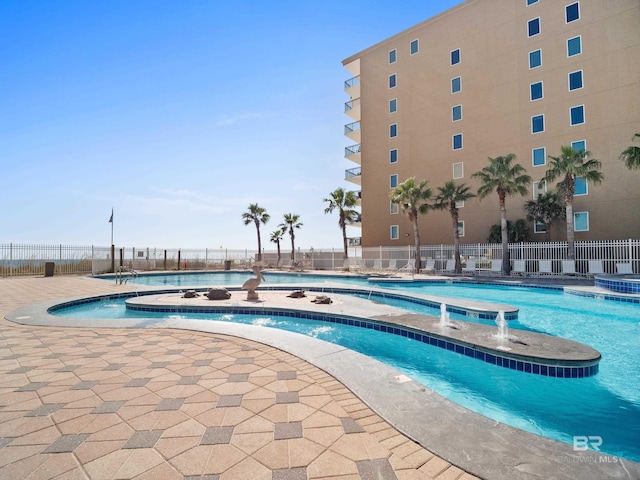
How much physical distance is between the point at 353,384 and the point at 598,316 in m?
8.87

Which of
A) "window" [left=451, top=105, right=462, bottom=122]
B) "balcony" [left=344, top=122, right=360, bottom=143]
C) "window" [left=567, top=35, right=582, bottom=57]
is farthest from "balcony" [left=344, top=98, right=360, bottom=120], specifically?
"window" [left=567, top=35, right=582, bottom=57]

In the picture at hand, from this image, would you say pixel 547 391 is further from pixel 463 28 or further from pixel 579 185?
pixel 463 28

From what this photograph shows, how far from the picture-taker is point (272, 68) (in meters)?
12.3

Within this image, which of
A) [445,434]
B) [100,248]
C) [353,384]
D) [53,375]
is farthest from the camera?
[100,248]

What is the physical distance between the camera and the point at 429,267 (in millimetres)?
22250

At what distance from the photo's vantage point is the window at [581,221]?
19.9 m

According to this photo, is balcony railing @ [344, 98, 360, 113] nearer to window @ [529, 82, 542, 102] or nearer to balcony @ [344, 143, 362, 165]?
balcony @ [344, 143, 362, 165]

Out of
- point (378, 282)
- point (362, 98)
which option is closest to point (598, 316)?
point (378, 282)

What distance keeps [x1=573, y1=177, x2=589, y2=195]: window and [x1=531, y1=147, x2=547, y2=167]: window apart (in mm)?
2301

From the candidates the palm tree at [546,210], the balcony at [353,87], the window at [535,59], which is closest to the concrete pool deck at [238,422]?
the palm tree at [546,210]

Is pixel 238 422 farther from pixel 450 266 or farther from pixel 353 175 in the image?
pixel 353 175

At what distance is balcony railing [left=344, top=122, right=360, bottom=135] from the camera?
104ft

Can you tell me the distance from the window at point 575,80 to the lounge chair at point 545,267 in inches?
467

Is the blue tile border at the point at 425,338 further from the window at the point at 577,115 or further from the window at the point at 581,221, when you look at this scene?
the window at the point at 577,115
